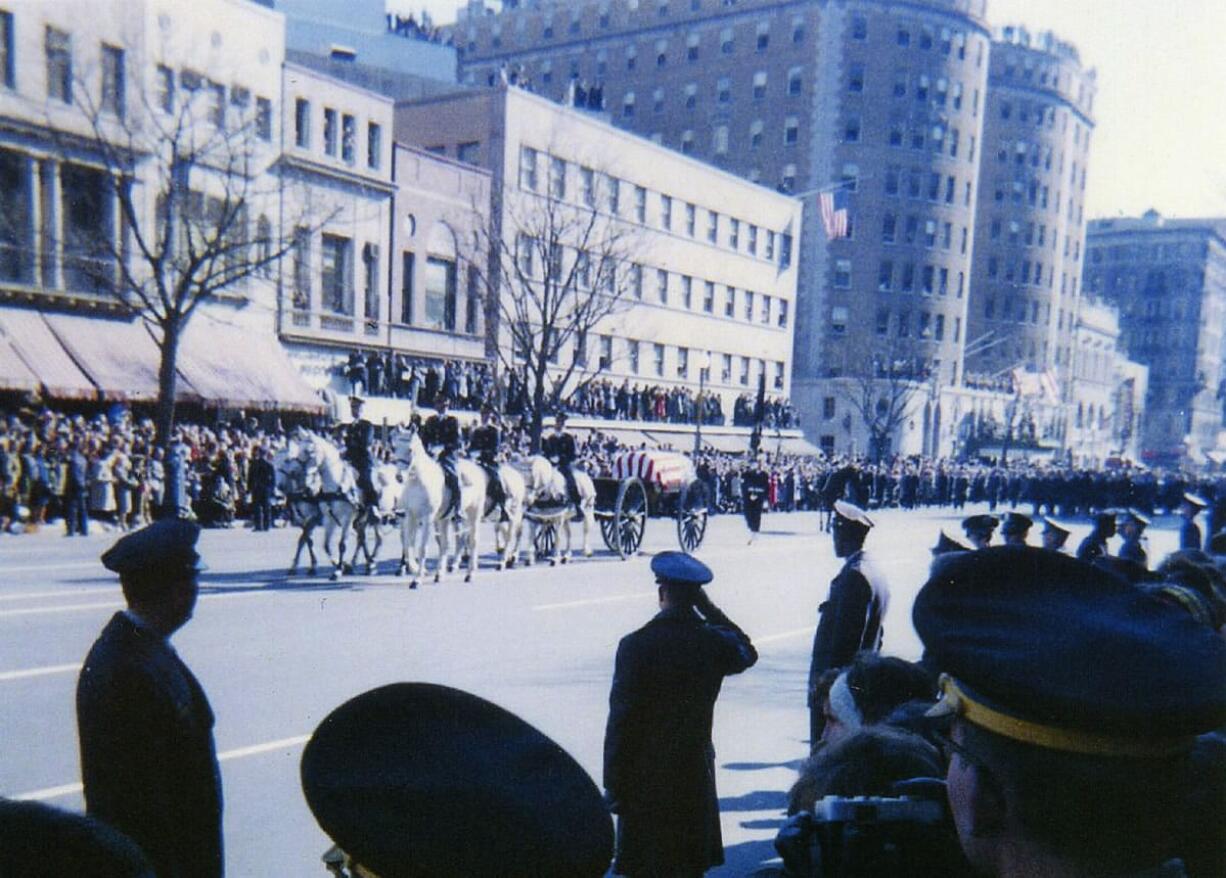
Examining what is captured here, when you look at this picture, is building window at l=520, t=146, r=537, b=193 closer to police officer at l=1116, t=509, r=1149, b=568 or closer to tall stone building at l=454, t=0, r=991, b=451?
tall stone building at l=454, t=0, r=991, b=451

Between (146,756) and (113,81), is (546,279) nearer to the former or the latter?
(113,81)

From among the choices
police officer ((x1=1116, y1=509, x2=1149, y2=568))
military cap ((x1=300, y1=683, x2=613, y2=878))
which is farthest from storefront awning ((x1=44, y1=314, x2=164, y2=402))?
military cap ((x1=300, y1=683, x2=613, y2=878))

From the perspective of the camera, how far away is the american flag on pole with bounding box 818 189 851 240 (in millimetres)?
39125

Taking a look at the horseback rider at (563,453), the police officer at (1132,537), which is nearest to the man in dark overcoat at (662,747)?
the police officer at (1132,537)

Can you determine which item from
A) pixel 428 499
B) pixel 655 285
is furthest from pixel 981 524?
pixel 655 285

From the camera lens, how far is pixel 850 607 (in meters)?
5.75

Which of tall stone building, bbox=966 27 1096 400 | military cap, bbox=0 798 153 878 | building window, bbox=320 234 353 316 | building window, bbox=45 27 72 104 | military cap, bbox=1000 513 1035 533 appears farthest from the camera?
tall stone building, bbox=966 27 1096 400

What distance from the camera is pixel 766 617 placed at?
44.4 ft

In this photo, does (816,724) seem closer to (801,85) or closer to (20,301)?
(20,301)

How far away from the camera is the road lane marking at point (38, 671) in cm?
852

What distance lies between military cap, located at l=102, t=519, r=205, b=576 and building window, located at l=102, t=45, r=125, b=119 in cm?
2639

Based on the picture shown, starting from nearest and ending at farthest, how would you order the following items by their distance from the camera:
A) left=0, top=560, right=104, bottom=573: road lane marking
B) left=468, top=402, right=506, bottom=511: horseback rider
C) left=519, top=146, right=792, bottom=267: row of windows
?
left=0, top=560, right=104, bottom=573: road lane marking < left=468, top=402, right=506, bottom=511: horseback rider < left=519, top=146, right=792, bottom=267: row of windows

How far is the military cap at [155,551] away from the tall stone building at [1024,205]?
83244mm

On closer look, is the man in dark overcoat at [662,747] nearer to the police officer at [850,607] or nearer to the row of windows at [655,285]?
the police officer at [850,607]
